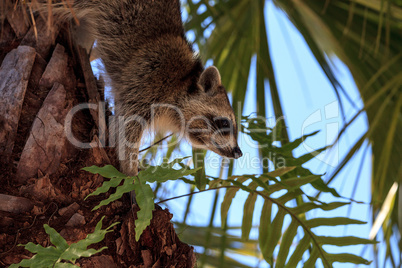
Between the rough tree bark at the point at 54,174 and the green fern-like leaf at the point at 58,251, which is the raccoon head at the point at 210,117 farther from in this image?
the green fern-like leaf at the point at 58,251

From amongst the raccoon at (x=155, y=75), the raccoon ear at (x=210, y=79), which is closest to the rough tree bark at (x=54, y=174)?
the raccoon at (x=155, y=75)

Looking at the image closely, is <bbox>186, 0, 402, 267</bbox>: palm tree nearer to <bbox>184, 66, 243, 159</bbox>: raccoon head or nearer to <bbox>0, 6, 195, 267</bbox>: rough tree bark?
<bbox>184, 66, 243, 159</bbox>: raccoon head

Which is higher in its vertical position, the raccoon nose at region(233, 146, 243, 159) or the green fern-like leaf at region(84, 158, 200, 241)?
the raccoon nose at region(233, 146, 243, 159)

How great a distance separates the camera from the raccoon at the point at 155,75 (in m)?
2.68

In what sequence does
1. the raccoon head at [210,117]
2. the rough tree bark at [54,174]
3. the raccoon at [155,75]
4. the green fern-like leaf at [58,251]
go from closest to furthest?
the green fern-like leaf at [58,251] → the rough tree bark at [54,174] → the raccoon at [155,75] → the raccoon head at [210,117]

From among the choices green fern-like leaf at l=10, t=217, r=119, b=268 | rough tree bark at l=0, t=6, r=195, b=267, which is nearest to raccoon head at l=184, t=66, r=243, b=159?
rough tree bark at l=0, t=6, r=195, b=267

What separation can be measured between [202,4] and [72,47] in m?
0.94

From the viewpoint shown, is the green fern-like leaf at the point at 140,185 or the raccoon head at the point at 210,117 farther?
the raccoon head at the point at 210,117

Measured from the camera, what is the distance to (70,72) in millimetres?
2129

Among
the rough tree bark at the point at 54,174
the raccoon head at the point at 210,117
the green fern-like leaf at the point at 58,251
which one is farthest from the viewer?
the raccoon head at the point at 210,117

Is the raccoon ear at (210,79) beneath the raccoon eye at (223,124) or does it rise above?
above

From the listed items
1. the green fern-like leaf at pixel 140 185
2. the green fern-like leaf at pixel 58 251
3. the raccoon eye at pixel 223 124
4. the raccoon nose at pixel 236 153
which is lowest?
the green fern-like leaf at pixel 58 251

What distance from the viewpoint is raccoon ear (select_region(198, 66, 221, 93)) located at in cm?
276

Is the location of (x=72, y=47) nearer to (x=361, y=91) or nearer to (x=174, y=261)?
(x=174, y=261)
